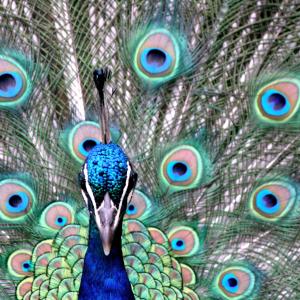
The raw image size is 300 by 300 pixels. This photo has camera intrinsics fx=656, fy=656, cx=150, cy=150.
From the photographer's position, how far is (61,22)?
1.92 metres

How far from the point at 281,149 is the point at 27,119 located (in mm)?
734

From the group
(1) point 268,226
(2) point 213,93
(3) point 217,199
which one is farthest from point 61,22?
(1) point 268,226

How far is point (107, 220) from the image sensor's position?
1.26m

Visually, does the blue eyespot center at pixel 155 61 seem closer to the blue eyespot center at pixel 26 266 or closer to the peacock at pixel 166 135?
the peacock at pixel 166 135

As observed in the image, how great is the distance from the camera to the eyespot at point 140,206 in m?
1.90

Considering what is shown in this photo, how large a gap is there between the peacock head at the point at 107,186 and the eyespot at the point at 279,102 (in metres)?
0.63

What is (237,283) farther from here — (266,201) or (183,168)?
(183,168)

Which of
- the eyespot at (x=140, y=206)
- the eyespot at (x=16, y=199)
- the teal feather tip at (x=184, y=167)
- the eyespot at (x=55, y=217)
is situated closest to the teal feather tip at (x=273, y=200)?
the teal feather tip at (x=184, y=167)

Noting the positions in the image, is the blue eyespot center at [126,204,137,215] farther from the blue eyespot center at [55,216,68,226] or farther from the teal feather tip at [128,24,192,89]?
the teal feather tip at [128,24,192,89]

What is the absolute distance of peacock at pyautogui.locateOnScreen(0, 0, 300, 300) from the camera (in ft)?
6.06

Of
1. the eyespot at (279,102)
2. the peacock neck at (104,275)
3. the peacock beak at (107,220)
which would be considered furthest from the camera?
the eyespot at (279,102)

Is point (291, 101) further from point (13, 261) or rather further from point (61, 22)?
point (13, 261)

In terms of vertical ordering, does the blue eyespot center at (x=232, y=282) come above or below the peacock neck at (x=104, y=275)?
above

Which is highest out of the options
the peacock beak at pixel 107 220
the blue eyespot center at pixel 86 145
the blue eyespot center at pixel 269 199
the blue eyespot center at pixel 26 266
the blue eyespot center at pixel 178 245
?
the blue eyespot center at pixel 86 145
